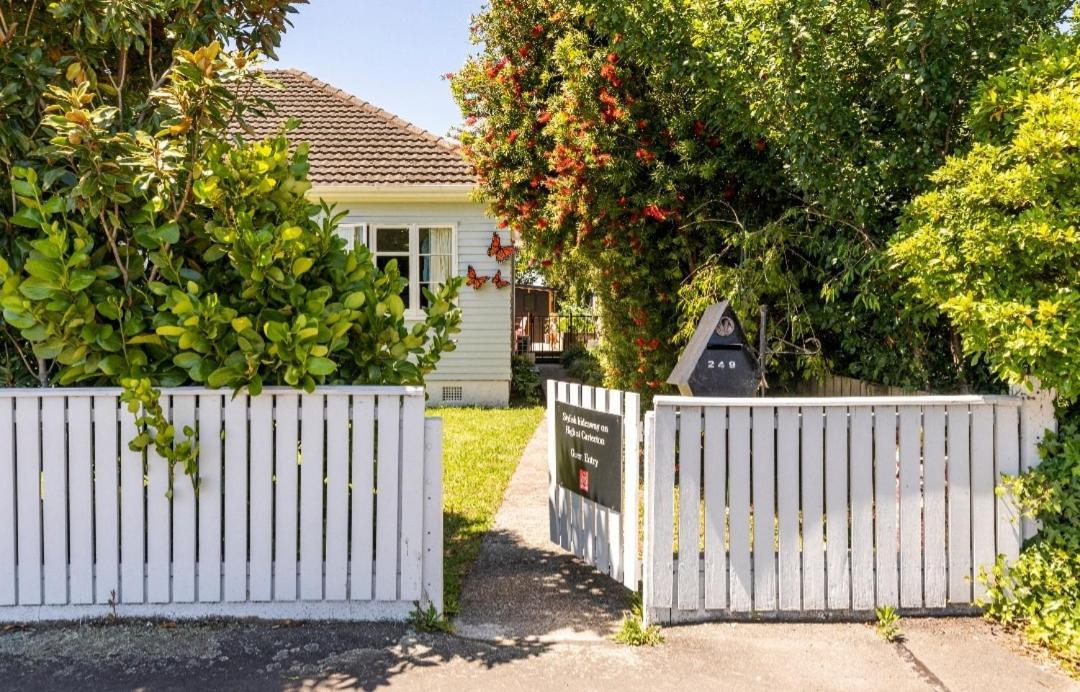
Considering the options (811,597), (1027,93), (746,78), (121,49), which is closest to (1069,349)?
(1027,93)

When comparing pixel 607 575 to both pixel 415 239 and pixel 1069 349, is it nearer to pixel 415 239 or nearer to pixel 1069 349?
pixel 1069 349

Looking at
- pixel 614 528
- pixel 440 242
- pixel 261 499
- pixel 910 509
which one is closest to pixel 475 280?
pixel 440 242

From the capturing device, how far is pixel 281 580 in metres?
3.86

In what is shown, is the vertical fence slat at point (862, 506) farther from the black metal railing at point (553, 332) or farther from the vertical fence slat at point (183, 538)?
the black metal railing at point (553, 332)

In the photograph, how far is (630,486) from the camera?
402 centimetres

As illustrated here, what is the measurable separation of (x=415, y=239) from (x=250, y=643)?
971 cm

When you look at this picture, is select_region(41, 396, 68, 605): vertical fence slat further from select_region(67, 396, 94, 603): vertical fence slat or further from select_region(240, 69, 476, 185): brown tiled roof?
select_region(240, 69, 476, 185): brown tiled roof

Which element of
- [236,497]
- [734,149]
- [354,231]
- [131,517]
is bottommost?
[131,517]

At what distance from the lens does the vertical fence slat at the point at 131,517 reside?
3814mm

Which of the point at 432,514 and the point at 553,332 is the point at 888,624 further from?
the point at 553,332

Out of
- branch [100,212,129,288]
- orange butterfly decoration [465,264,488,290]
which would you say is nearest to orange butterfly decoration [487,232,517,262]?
orange butterfly decoration [465,264,488,290]

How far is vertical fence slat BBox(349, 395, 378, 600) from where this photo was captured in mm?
3836

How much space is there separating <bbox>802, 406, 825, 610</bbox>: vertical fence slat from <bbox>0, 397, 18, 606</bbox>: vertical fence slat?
3969 mm

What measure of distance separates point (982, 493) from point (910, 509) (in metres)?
0.38
